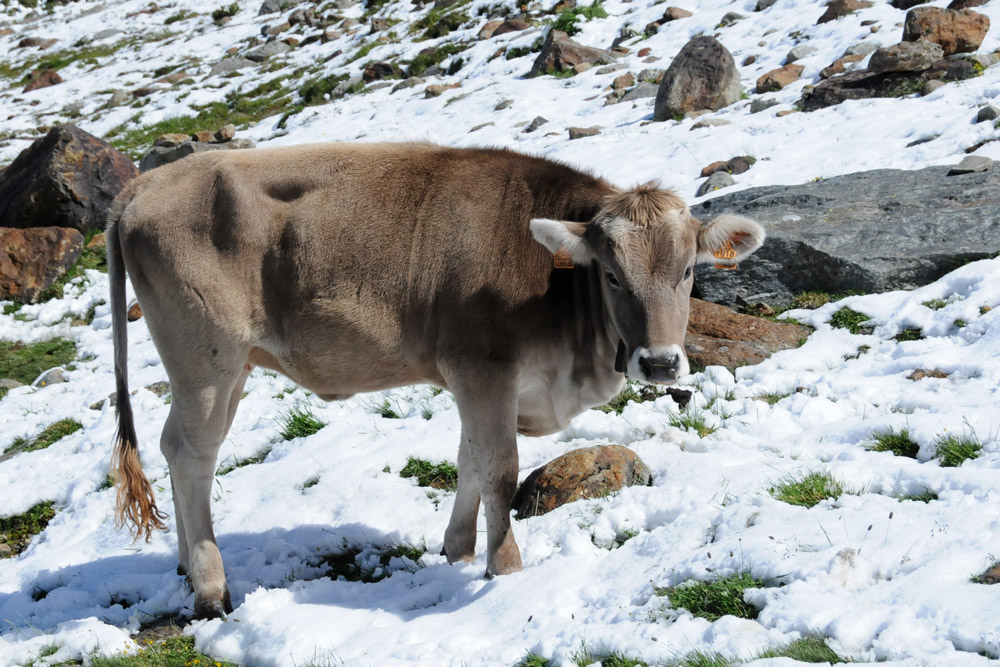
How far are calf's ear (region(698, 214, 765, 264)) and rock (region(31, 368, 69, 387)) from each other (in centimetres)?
874

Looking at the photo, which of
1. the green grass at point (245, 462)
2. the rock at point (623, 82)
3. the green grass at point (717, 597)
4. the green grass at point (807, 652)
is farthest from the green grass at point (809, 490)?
the rock at point (623, 82)

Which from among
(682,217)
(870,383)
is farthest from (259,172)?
(870,383)

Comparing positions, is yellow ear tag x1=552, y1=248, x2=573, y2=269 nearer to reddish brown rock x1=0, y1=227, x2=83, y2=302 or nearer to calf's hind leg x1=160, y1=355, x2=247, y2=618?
calf's hind leg x1=160, y1=355, x2=247, y2=618

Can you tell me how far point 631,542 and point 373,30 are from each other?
26.4m

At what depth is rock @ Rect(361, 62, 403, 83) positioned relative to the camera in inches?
971

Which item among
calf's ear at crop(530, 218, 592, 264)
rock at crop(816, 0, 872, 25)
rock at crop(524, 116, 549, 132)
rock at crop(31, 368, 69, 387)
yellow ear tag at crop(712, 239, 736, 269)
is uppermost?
calf's ear at crop(530, 218, 592, 264)

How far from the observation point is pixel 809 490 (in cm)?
544

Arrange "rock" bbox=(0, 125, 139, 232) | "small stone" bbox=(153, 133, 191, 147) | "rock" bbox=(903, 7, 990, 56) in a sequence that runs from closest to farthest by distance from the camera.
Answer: "rock" bbox=(903, 7, 990, 56) < "rock" bbox=(0, 125, 139, 232) < "small stone" bbox=(153, 133, 191, 147)

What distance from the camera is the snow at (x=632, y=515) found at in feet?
14.5

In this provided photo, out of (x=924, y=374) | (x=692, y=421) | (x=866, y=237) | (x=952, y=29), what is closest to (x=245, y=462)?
(x=692, y=421)

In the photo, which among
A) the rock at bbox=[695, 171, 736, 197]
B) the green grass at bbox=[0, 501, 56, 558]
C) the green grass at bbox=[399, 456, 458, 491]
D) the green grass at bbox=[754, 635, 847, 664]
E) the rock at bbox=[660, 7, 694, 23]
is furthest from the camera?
the rock at bbox=[660, 7, 694, 23]

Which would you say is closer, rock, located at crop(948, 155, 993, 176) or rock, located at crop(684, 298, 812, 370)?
rock, located at crop(684, 298, 812, 370)

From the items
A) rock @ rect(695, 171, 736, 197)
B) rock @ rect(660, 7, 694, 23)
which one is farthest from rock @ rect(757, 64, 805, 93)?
rock @ rect(660, 7, 694, 23)

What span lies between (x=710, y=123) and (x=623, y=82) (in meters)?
4.18
